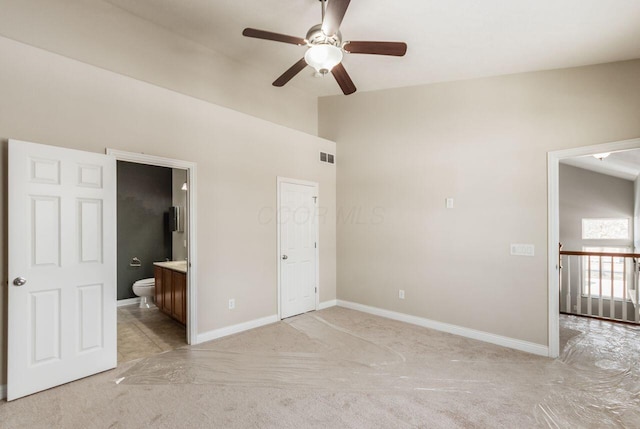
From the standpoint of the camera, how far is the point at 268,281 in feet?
13.9

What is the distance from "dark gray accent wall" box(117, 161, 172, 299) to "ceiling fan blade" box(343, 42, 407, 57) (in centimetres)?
469

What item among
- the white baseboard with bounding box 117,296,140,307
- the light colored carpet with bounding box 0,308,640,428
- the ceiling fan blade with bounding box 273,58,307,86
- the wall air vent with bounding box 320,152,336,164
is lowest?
the white baseboard with bounding box 117,296,140,307

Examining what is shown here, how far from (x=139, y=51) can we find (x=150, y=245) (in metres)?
3.51

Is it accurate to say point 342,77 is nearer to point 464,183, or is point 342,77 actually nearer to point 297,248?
point 464,183

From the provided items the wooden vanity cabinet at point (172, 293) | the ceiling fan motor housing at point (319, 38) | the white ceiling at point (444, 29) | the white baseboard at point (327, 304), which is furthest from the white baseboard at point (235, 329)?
the white ceiling at point (444, 29)

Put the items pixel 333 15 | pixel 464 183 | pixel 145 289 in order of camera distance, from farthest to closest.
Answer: pixel 145 289 < pixel 464 183 < pixel 333 15

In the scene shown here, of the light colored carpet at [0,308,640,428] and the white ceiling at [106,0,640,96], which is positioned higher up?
the white ceiling at [106,0,640,96]

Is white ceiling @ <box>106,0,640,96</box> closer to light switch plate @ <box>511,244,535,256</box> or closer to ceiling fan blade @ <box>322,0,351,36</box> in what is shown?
ceiling fan blade @ <box>322,0,351,36</box>

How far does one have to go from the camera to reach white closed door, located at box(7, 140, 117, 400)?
2383 millimetres

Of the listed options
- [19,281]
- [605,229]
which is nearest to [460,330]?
[19,281]

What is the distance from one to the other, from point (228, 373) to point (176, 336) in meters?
1.34

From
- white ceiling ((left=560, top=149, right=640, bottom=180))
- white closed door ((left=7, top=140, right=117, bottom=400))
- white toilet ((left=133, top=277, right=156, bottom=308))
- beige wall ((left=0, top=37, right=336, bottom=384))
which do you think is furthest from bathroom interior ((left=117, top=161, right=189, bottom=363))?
white ceiling ((left=560, top=149, right=640, bottom=180))

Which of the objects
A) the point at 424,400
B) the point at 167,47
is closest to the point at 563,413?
the point at 424,400

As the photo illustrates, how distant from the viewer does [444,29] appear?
2951 mm
